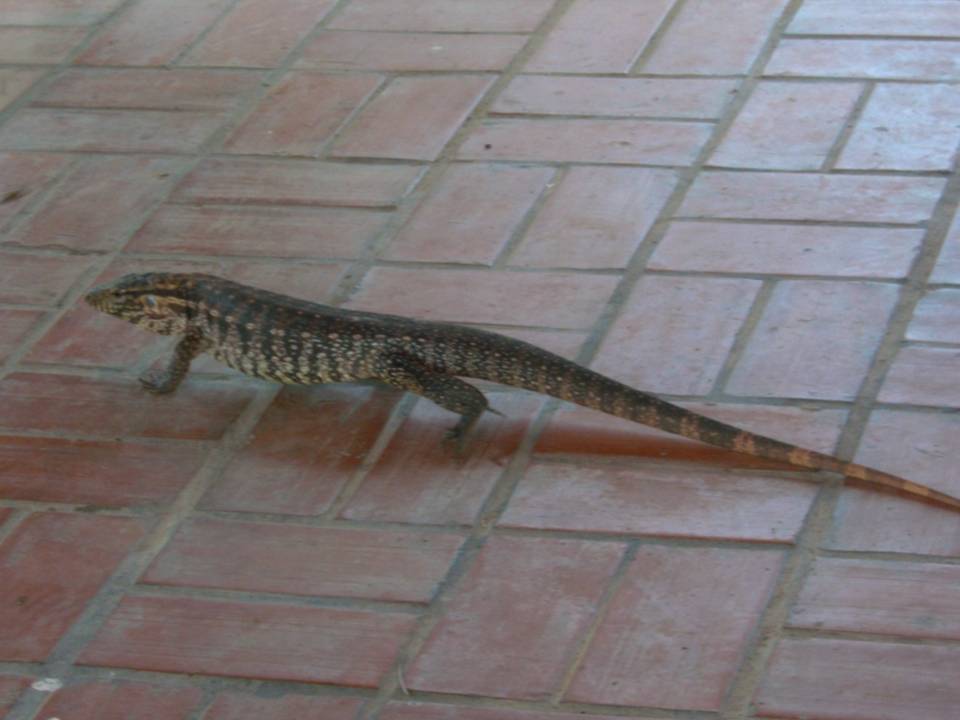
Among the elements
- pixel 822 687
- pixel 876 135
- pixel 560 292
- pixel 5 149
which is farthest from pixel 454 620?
pixel 5 149

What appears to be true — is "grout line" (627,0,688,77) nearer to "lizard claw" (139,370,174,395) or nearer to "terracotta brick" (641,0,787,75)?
"terracotta brick" (641,0,787,75)

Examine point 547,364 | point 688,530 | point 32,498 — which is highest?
point 32,498

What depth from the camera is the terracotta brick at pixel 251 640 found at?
3.22 m

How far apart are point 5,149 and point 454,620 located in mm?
2866

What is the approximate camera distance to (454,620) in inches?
130

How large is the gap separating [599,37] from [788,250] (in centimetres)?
153

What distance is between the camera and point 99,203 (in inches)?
197

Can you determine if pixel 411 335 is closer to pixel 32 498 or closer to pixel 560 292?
pixel 560 292

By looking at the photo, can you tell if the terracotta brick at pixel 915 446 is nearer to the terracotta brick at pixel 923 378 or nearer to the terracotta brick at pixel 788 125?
the terracotta brick at pixel 923 378

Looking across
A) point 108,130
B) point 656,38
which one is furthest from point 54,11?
point 656,38

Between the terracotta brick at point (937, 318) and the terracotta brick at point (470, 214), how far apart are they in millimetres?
1160

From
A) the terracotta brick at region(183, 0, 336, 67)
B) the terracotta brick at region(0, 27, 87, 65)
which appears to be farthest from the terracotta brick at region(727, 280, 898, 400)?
the terracotta brick at region(0, 27, 87, 65)

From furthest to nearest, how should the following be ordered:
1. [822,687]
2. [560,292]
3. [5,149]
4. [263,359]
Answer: [5,149]
[560,292]
[263,359]
[822,687]

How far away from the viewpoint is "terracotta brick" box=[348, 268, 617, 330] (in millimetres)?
4227
